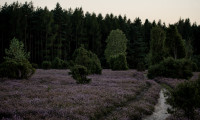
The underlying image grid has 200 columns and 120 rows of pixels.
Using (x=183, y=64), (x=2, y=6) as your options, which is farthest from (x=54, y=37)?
(x=183, y=64)

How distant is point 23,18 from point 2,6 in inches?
875

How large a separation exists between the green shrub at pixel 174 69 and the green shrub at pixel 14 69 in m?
22.4

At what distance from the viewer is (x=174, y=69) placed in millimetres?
34906

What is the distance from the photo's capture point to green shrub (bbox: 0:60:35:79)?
24297 millimetres

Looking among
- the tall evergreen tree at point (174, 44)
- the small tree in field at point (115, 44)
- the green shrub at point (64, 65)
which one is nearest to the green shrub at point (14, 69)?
the tall evergreen tree at point (174, 44)

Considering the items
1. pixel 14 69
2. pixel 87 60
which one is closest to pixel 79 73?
pixel 14 69

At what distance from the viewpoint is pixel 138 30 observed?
89.7 meters

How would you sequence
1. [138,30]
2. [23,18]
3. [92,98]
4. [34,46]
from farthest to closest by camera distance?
[138,30] < [34,46] < [23,18] < [92,98]

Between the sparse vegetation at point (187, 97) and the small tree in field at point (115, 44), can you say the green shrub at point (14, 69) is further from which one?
the small tree in field at point (115, 44)

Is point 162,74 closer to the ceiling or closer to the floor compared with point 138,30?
closer to the floor

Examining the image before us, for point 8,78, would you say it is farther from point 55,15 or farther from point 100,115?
point 55,15

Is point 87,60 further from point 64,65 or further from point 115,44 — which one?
point 115,44

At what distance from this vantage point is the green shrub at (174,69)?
112 ft

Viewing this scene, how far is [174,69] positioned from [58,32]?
4962 centimetres
